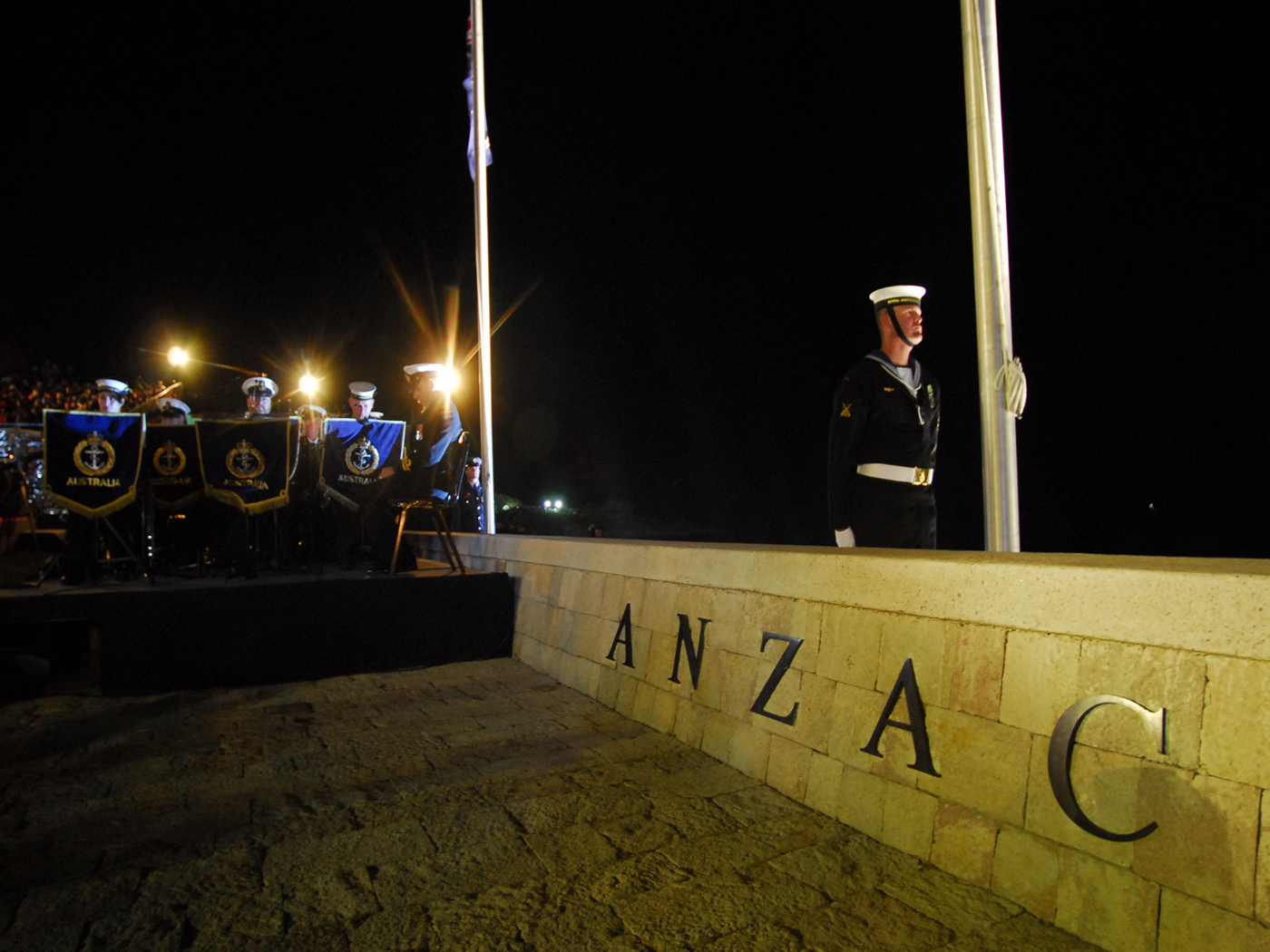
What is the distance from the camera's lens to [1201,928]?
6.08 feet

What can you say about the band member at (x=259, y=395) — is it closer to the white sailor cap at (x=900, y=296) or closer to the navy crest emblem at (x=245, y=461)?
the navy crest emblem at (x=245, y=461)

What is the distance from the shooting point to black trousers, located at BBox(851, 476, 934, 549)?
15.1 ft

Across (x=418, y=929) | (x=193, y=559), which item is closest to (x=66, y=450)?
(x=193, y=559)

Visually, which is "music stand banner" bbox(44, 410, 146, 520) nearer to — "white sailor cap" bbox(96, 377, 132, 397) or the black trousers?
"white sailor cap" bbox(96, 377, 132, 397)

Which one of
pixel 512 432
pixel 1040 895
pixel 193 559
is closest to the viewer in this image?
pixel 1040 895

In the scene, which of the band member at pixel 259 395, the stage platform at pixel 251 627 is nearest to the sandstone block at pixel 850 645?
the stage platform at pixel 251 627

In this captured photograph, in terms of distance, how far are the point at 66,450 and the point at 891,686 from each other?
273 inches

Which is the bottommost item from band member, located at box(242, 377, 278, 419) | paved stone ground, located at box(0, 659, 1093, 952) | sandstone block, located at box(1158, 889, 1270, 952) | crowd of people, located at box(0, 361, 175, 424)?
paved stone ground, located at box(0, 659, 1093, 952)

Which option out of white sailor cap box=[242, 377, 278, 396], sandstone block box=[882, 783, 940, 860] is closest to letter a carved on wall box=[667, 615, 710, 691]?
sandstone block box=[882, 783, 940, 860]

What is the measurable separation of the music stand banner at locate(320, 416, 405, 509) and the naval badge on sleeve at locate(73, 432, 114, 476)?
2.20 meters

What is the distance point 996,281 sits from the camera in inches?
194

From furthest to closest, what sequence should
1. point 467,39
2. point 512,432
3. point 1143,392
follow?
1. point 512,432
2. point 1143,392
3. point 467,39

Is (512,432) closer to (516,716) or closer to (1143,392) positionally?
(1143,392)

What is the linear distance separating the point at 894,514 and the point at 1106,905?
277 centimetres
